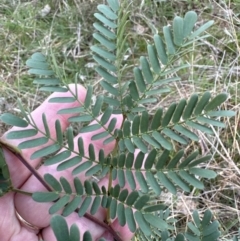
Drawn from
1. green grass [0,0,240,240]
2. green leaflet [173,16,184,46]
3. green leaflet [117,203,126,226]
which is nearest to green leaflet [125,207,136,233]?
green leaflet [117,203,126,226]

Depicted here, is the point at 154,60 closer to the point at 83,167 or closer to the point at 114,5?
the point at 114,5

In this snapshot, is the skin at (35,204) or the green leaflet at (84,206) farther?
the skin at (35,204)

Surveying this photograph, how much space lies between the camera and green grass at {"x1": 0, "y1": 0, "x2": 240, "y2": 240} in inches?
77.8

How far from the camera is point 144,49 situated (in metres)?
2.39

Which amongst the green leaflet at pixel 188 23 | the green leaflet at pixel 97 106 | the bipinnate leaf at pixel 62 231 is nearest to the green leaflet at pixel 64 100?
the green leaflet at pixel 97 106

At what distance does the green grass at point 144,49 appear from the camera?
198 centimetres

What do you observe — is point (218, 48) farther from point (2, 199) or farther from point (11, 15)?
point (2, 199)

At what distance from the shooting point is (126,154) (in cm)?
89

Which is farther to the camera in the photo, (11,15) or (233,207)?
(11,15)

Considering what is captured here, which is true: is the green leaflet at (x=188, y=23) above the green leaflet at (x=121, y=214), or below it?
above

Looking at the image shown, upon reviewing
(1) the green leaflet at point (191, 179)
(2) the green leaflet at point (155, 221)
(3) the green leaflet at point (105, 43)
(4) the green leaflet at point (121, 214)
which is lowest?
(2) the green leaflet at point (155, 221)

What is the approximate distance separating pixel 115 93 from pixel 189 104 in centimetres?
16

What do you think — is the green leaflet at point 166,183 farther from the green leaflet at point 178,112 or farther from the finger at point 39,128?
the finger at point 39,128

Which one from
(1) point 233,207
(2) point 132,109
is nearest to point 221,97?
(2) point 132,109
